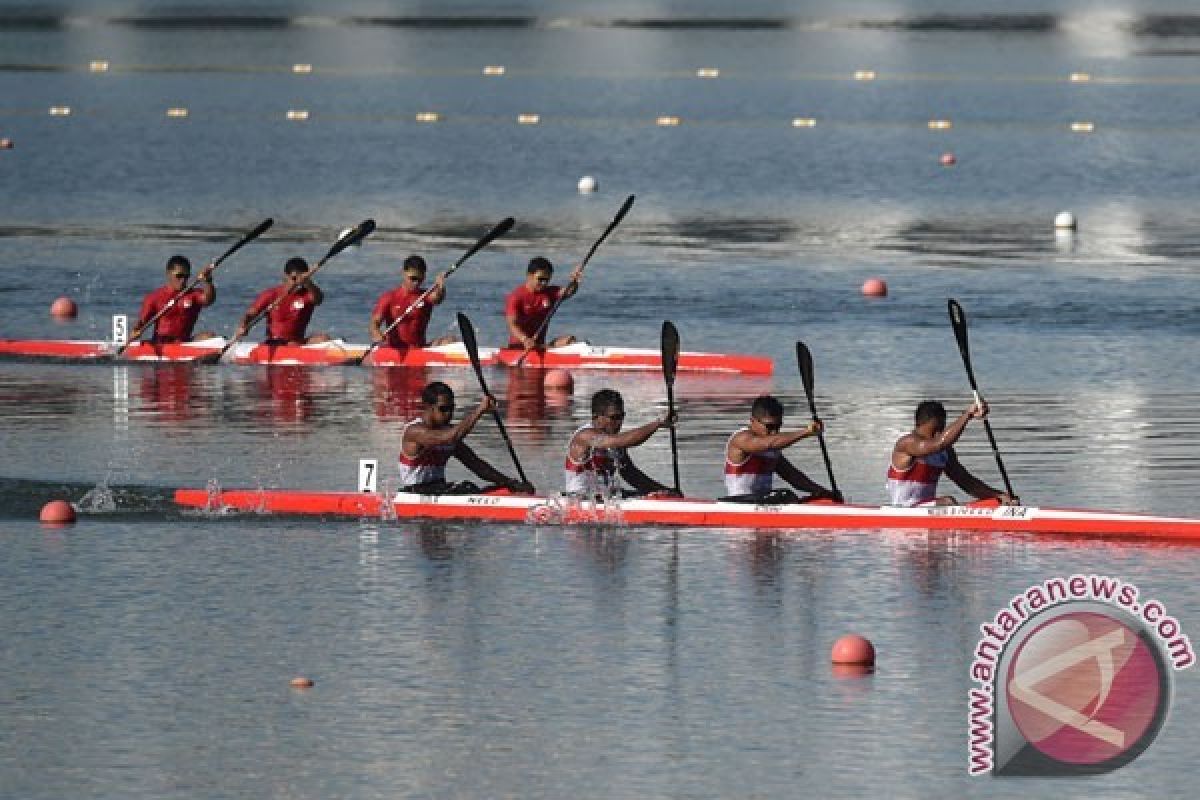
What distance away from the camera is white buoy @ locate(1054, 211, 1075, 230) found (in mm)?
56344

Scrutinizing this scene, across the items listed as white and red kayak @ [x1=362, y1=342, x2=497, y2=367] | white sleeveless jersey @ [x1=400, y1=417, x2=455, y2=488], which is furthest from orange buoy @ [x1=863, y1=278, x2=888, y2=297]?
white sleeveless jersey @ [x1=400, y1=417, x2=455, y2=488]

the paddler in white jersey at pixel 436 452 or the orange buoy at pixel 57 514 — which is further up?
the paddler in white jersey at pixel 436 452

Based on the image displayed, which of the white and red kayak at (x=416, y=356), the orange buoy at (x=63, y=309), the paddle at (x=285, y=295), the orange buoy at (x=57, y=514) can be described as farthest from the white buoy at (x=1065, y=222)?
the orange buoy at (x=57, y=514)

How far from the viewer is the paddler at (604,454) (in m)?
28.1

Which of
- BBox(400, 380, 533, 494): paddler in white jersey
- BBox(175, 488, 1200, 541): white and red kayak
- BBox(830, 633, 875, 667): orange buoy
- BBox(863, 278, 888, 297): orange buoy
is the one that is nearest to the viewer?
BBox(830, 633, 875, 667): orange buoy

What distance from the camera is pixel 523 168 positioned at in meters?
70.4

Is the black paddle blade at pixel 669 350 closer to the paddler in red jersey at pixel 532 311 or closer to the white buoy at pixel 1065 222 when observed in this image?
the paddler in red jersey at pixel 532 311

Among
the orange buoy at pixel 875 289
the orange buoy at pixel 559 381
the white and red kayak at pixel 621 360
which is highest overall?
the orange buoy at pixel 875 289

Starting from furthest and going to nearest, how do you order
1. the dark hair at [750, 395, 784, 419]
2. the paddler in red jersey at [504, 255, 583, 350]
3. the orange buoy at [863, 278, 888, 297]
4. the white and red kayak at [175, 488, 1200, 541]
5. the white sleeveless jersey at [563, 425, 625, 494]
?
the orange buoy at [863, 278, 888, 297] < the paddler in red jersey at [504, 255, 583, 350] < the white sleeveless jersey at [563, 425, 625, 494] < the dark hair at [750, 395, 784, 419] < the white and red kayak at [175, 488, 1200, 541]

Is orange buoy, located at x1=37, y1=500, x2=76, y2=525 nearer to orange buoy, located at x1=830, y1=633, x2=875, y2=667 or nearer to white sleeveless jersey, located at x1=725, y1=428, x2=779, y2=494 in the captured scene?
white sleeveless jersey, located at x1=725, y1=428, x2=779, y2=494

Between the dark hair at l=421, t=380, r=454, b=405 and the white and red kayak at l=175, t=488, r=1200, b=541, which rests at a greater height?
the dark hair at l=421, t=380, r=454, b=405

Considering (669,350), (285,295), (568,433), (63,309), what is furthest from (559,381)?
(63,309)

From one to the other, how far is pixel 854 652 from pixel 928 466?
517 centimetres

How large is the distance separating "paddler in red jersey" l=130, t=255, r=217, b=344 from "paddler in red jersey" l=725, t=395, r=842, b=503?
1305 cm
